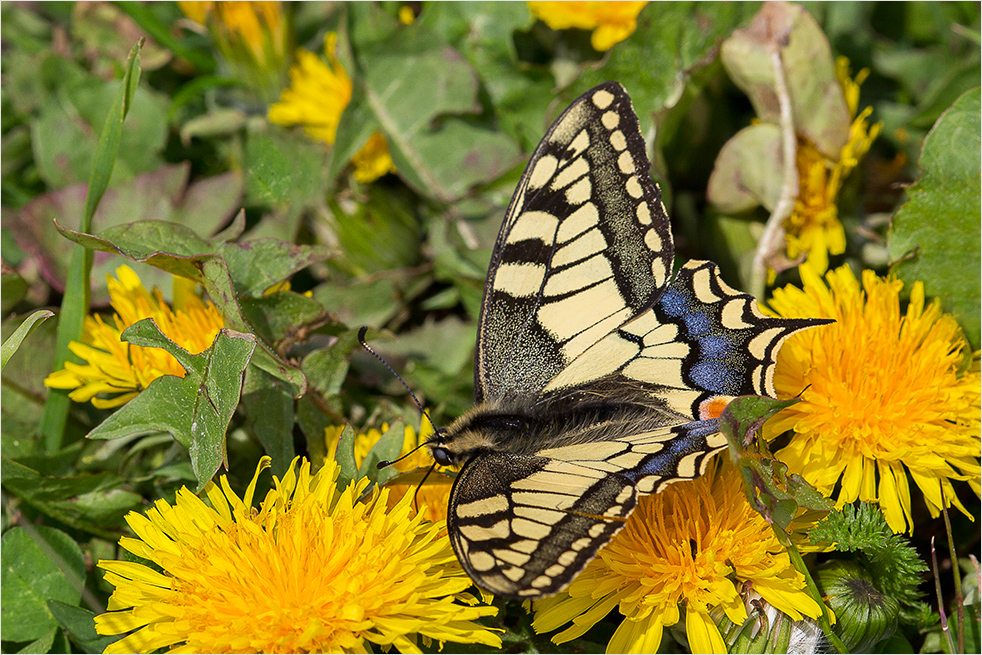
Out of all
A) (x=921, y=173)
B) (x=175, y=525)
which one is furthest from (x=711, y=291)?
(x=175, y=525)

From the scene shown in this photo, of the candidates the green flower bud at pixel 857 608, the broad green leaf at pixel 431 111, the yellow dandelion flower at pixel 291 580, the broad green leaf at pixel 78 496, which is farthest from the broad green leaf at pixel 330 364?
the green flower bud at pixel 857 608

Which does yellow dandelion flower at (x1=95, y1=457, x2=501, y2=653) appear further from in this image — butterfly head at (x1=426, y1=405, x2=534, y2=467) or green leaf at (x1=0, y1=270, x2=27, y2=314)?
green leaf at (x1=0, y1=270, x2=27, y2=314)

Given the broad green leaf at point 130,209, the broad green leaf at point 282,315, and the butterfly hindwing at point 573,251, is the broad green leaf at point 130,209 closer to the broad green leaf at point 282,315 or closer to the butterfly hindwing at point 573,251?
the broad green leaf at point 282,315

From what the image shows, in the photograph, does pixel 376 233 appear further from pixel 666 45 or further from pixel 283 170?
pixel 666 45

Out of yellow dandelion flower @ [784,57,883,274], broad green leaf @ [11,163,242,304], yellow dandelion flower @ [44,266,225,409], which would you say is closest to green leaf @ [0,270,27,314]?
broad green leaf @ [11,163,242,304]

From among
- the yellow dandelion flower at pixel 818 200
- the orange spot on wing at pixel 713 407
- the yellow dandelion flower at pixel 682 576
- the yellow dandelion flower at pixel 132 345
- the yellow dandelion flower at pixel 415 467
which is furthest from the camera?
the yellow dandelion flower at pixel 818 200

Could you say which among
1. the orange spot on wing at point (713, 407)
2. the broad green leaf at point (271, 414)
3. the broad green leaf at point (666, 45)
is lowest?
the orange spot on wing at point (713, 407)
